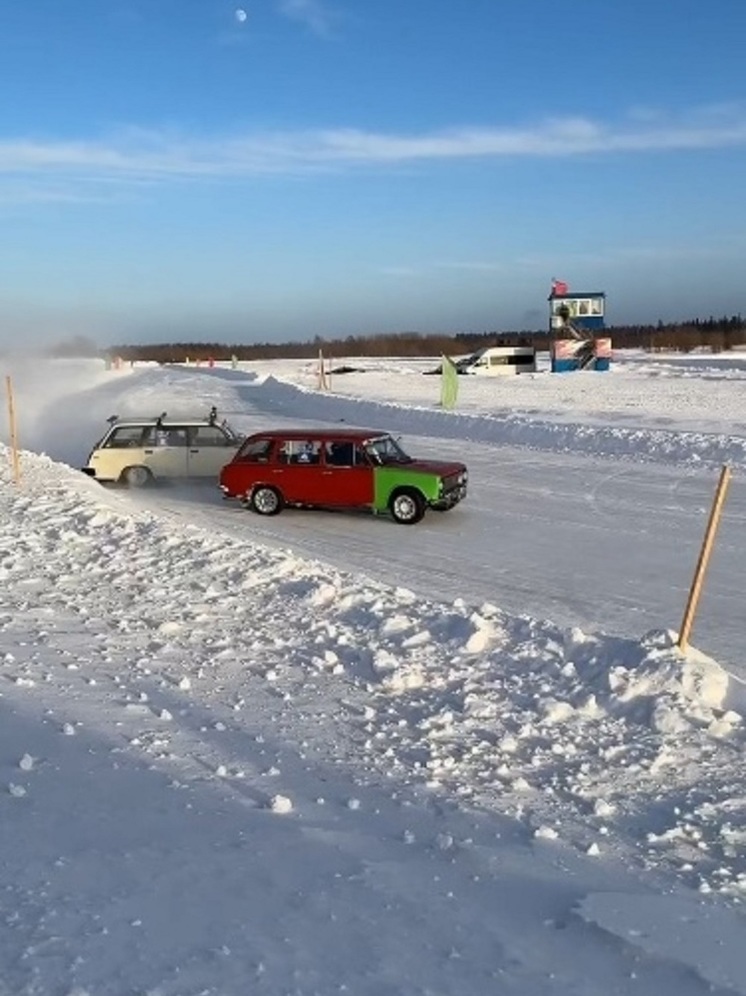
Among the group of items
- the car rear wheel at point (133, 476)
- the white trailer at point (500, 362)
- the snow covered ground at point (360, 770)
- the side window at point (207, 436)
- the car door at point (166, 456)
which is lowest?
the snow covered ground at point (360, 770)

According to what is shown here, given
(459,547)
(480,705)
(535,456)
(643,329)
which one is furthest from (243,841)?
(643,329)

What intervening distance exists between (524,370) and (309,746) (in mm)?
56100

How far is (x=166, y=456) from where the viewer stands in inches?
821

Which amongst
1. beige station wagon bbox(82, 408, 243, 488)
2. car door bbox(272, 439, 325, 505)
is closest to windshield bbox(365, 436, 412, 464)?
car door bbox(272, 439, 325, 505)

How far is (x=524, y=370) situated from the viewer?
202ft

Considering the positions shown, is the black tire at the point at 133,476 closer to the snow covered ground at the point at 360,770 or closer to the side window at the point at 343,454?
the side window at the point at 343,454

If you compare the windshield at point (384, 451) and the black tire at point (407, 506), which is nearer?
the black tire at point (407, 506)

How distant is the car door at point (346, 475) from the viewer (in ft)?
57.9

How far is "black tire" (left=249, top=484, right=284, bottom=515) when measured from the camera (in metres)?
18.3

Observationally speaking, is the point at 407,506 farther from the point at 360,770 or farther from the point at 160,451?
the point at 360,770

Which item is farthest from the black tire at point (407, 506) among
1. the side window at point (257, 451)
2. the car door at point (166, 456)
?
the car door at point (166, 456)

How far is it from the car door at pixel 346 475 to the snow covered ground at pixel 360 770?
3027mm

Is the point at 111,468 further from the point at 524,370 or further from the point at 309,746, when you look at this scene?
the point at 524,370

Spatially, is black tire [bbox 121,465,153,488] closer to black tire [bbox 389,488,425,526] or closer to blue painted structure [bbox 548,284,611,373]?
black tire [bbox 389,488,425,526]
